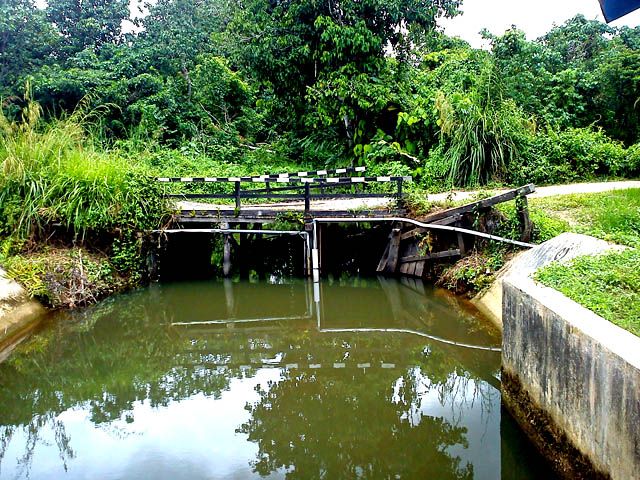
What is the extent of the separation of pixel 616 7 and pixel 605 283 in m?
2.19

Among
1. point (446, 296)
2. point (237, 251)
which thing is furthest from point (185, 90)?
point (446, 296)

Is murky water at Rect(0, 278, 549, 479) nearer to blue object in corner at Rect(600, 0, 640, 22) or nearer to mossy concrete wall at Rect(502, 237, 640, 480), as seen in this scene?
mossy concrete wall at Rect(502, 237, 640, 480)

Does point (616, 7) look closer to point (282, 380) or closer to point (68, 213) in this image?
point (282, 380)

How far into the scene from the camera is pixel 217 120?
19578mm

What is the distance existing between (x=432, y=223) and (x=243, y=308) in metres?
3.73

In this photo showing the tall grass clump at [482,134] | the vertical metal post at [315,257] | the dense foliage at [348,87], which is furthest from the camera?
the dense foliage at [348,87]

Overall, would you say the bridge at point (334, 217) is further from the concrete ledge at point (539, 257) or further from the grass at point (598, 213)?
the concrete ledge at point (539, 257)

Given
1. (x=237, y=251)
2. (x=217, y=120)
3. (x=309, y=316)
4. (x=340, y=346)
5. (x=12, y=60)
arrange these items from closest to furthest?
1. (x=340, y=346)
2. (x=309, y=316)
3. (x=237, y=251)
4. (x=12, y=60)
5. (x=217, y=120)

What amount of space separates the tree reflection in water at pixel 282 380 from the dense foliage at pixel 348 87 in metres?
5.14

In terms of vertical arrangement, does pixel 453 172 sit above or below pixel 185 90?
below

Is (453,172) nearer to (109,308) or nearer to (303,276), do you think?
(303,276)

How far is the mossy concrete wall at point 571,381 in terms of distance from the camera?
10.7ft

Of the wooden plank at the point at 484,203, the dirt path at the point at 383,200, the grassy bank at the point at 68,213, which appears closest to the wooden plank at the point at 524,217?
the wooden plank at the point at 484,203

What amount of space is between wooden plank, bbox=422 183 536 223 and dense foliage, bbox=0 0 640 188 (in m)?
2.87
